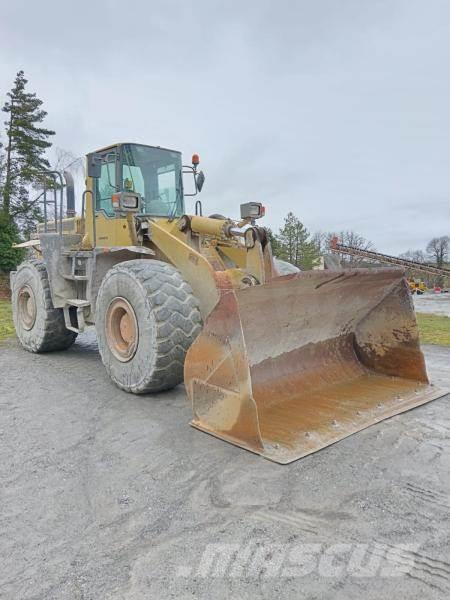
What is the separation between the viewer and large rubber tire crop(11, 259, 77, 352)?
6555 mm

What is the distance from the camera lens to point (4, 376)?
5523mm

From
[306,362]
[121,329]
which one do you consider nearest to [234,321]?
[306,362]

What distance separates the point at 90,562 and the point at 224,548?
590 mm

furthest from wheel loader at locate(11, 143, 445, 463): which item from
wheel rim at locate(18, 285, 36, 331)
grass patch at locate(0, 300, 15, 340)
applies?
grass patch at locate(0, 300, 15, 340)

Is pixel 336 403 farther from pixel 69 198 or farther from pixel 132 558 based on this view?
pixel 69 198

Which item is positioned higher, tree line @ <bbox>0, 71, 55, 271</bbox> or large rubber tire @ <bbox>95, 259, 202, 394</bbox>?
tree line @ <bbox>0, 71, 55, 271</bbox>

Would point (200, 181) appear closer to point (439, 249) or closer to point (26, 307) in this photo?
point (26, 307)

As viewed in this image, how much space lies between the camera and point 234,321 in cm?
321

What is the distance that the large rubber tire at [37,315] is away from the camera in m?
6.55

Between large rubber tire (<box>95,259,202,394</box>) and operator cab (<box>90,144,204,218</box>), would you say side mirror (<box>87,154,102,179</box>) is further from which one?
large rubber tire (<box>95,259,202,394</box>)

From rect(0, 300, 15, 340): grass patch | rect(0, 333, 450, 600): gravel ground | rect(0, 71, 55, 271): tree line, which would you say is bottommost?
rect(0, 333, 450, 600): gravel ground

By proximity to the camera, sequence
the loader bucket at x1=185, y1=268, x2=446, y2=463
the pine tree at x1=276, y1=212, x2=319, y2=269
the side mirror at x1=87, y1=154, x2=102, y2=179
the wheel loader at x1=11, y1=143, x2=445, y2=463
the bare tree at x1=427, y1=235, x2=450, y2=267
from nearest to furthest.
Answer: the loader bucket at x1=185, y1=268, x2=446, y2=463, the wheel loader at x1=11, y1=143, x2=445, y2=463, the side mirror at x1=87, y1=154, x2=102, y2=179, the pine tree at x1=276, y1=212, x2=319, y2=269, the bare tree at x1=427, y1=235, x2=450, y2=267

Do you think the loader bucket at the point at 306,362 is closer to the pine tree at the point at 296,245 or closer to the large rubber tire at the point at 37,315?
the large rubber tire at the point at 37,315

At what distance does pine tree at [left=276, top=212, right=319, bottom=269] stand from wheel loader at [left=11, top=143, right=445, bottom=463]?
31361 millimetres
